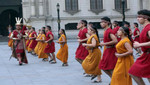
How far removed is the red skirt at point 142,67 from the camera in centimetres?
659

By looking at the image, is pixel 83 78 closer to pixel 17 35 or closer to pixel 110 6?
pixel 17 35

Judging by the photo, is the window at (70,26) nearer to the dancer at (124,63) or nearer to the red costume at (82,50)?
the red costume at (82,50)

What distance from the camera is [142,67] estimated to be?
6621 mm

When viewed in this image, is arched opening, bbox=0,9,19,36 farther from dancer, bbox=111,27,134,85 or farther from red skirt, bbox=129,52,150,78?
red skirt, bbox=129,52,150,78

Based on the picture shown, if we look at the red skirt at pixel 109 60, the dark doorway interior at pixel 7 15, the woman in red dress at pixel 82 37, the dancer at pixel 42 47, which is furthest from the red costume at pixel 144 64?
the dark doorway interior at pixel 7 15

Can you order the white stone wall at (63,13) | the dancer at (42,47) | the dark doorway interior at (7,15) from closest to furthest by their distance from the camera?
the dancer at (42,47), the white stone wall at (63,13), the dark doorway interior at (7,15)

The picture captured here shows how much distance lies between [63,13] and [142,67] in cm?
3143

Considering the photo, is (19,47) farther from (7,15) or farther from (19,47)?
(7,15)

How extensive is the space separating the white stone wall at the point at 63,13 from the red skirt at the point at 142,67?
1205 inches

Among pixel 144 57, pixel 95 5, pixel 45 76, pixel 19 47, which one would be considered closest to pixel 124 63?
pixel 144 57

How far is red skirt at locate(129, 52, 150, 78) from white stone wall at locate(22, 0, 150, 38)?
30603 millimetres

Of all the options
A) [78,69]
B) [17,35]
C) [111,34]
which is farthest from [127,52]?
[17,35]

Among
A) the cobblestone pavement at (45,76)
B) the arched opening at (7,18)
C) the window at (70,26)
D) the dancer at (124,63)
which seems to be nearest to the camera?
the dancer at (124,63)

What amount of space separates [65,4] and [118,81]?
30.6 meters
